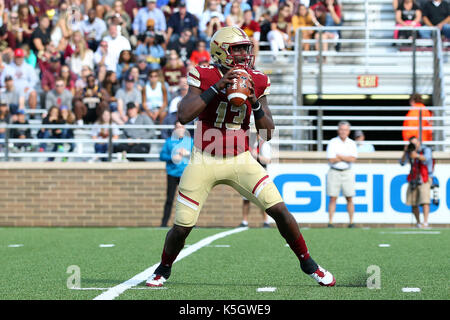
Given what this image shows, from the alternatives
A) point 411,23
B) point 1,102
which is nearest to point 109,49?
point 1,102

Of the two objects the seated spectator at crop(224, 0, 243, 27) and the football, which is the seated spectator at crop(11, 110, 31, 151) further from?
the football

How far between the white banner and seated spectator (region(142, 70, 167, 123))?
3.17m

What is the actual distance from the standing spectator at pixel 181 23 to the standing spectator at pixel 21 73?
2.98 m

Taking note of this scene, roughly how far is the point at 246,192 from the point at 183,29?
1312cm

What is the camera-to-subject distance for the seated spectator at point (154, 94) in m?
17.7

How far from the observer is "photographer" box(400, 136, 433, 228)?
15.3m

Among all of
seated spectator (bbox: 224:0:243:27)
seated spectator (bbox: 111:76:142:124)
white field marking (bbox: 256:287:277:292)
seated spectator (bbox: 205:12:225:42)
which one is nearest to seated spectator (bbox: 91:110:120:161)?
seated spectator (bbox: 111:76:142:124)

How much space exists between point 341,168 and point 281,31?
182 inches

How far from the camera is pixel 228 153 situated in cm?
684

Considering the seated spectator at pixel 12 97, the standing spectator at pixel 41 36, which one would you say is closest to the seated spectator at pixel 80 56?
the standing spectator at pixel 41 36

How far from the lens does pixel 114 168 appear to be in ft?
54.7

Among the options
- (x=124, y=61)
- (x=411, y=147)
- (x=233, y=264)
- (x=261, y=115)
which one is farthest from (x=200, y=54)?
(x=261, y=115)

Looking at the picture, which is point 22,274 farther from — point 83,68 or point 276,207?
point 83,68

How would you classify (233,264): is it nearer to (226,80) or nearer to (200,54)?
(226,80)
